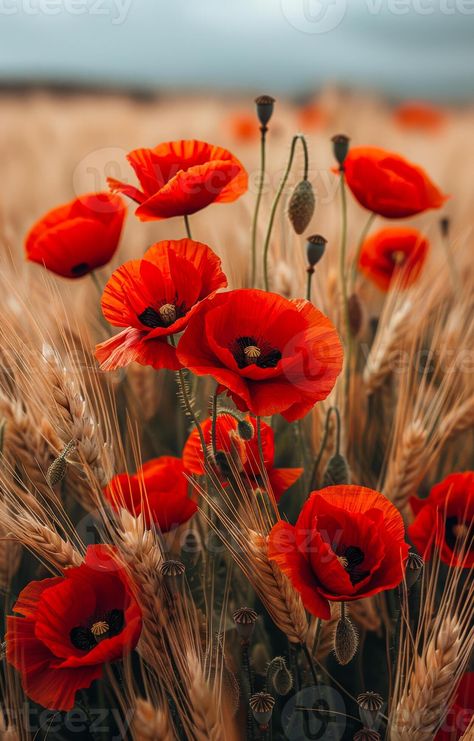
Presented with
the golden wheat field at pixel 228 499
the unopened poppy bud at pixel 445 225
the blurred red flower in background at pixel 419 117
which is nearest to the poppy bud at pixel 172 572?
the golden wheat field at pixel 228 499

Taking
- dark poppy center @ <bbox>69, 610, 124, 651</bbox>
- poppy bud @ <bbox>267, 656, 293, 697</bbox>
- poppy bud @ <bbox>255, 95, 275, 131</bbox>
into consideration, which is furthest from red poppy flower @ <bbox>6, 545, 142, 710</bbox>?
poppy bud @ <bbox>255, 95, 275, 131</bbox>

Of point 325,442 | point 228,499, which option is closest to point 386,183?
point 325,442

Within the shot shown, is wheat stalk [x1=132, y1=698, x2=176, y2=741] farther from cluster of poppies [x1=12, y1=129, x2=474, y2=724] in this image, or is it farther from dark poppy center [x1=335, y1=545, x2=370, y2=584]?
dark poppy center [x1=335, y1=545, x2=370, y2=584]

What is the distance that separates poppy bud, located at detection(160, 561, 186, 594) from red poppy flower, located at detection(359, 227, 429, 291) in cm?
55

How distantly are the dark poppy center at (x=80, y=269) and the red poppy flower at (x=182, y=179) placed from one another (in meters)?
0.18

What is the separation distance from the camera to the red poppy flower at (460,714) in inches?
24.1

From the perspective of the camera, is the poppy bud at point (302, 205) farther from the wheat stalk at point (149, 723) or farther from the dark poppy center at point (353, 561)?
the wheat stalk at point (149, 723)

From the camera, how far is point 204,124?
3.41 meters

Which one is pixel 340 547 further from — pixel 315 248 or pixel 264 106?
pixel 264 106

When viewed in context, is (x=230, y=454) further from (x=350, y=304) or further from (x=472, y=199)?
(x=472, y=199)

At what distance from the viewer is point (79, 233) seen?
2.60 ft

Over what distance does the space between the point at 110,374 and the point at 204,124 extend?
2.83 m

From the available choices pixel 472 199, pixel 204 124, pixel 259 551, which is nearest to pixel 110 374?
pixel 259 551

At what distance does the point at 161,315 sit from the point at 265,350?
8 cm
